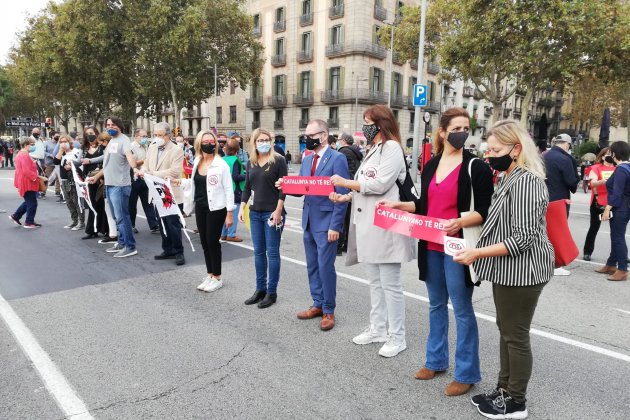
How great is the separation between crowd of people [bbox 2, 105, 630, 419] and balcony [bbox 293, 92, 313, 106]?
119ft

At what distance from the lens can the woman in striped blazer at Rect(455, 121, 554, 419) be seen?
2.60 meters

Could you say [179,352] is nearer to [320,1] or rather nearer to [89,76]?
[89,76]

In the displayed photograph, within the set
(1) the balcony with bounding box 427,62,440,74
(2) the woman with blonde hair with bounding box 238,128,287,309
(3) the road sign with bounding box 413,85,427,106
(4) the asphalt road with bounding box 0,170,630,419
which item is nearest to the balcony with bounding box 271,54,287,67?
(1) the balcony with bounding box 427,62,440,74

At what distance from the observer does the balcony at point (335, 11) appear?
38.7 meters

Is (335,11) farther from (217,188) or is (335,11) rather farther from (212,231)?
(212,231)

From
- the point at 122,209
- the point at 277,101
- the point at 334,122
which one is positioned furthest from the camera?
the point at 277,101

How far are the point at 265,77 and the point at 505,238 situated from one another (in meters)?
45.5

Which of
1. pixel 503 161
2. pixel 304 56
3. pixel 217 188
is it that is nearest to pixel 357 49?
pixel 304 56

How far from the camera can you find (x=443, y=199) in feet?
10.2

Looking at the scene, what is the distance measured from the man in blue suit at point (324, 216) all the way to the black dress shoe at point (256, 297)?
90cm

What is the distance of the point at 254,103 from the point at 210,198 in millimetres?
43145

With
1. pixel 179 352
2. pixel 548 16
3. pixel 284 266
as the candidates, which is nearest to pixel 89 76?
pixel 548 16

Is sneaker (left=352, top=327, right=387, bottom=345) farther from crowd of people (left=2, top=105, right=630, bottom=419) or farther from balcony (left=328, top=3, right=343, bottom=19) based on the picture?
balcony (left=328, top=3, right=343, bottom=19)

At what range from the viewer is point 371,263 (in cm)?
378
